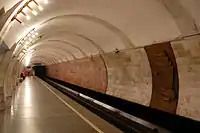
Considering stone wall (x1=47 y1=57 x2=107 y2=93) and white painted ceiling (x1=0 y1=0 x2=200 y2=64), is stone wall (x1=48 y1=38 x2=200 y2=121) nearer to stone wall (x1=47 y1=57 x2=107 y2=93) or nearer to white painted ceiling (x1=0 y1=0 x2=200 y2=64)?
stone wall (x1=47 y1=57 x2=107 y2=93)

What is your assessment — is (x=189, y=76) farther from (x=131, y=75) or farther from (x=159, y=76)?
(x=131, y=75)

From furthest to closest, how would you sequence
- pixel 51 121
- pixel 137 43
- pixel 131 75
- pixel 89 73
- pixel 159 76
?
1. pixel 89 73
2. pixel 131 75
3. pixel 137 43
4. pixel 159 76
5. pixel 51 121

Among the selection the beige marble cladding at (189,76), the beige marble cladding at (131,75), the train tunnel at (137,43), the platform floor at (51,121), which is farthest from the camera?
the beige marble cladding at (131,75)

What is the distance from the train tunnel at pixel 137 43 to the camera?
27.5 feet

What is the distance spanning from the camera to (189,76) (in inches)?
364

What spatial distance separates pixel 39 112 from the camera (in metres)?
10.0

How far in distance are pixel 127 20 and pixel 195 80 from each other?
325 cm

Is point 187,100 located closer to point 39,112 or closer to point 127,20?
point 127,20

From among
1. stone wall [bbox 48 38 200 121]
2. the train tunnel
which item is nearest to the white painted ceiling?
the train tunnel

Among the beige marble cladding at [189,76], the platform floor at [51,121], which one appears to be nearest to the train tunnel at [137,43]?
the beige marble cladding at [189,76]

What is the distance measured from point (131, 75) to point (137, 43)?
6.72 feet

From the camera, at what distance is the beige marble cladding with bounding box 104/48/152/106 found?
12.2 meters

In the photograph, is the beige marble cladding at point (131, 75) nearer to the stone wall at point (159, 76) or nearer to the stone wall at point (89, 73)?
the stone wall at point (159, 76)

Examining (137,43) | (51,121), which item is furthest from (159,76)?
(51,121)
